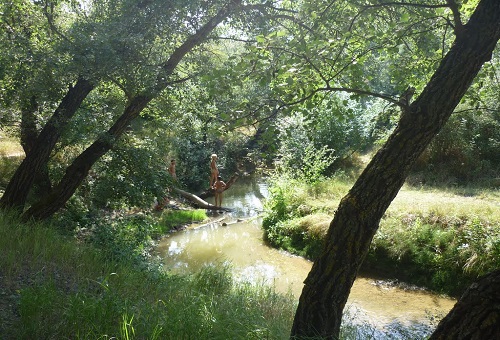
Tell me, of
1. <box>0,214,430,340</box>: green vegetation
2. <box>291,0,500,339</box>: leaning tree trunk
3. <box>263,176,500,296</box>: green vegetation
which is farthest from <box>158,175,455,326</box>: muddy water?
<box>291,0,500,339</box>: leaning tree trunk

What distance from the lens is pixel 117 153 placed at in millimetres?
7754

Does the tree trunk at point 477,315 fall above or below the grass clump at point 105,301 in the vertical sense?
above

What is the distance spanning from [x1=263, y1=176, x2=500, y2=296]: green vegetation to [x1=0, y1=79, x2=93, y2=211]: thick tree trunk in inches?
235

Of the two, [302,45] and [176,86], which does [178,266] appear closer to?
[176,86]

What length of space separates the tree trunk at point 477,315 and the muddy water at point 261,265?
447cm

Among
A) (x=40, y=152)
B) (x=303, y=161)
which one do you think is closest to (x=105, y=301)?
(x=40, y=152)

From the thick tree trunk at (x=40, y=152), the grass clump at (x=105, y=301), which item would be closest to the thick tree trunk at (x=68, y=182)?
the thick tree trunk at (x=40, y=152)

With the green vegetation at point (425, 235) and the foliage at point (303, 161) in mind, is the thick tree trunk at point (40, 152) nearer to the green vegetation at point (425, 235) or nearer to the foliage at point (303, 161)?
the foliage at point (303, 161)

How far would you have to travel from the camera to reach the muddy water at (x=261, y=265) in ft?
22.3

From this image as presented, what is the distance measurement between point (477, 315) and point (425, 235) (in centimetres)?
663

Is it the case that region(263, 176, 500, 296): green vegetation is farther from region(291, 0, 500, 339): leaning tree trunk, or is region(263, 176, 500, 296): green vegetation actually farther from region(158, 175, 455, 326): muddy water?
region(291, 0, 500, 339): leaning tree trunk

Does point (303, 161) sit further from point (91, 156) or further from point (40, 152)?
point (40, 152)

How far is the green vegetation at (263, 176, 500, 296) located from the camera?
23.7 feet

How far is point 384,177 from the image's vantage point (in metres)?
3.30
